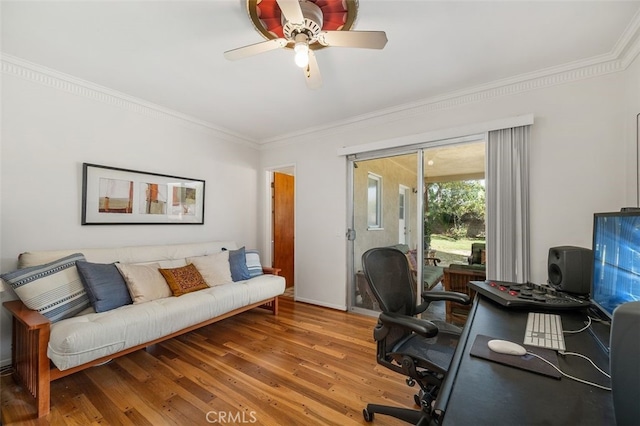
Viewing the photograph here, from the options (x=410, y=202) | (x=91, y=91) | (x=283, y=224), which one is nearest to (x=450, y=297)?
(x=410, y=202)

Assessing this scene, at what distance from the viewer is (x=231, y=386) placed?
196 cm

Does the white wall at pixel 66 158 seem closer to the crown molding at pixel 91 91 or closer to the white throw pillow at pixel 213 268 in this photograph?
the crown molding at pixel 91 91

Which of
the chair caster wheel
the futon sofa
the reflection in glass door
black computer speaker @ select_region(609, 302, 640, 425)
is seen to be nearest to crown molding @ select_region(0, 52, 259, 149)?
the futon sofa

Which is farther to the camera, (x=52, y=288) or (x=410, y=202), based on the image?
(x=410, y=202)

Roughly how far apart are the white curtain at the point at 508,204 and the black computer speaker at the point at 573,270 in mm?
603

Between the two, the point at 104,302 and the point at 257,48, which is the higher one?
the point at 257,48

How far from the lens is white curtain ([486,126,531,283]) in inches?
95.0

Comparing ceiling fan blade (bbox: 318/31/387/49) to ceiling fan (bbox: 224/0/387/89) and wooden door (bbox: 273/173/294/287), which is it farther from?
→ wooden door (bbox: 273/173/294/287)

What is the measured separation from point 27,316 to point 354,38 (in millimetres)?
2747

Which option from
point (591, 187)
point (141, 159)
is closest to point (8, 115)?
point (141, 159)

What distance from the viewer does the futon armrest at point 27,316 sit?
1.65 meters

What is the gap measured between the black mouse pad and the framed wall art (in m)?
3.26

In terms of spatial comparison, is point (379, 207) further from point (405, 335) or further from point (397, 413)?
point (397, 413)

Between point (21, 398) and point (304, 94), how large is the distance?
3.24m
